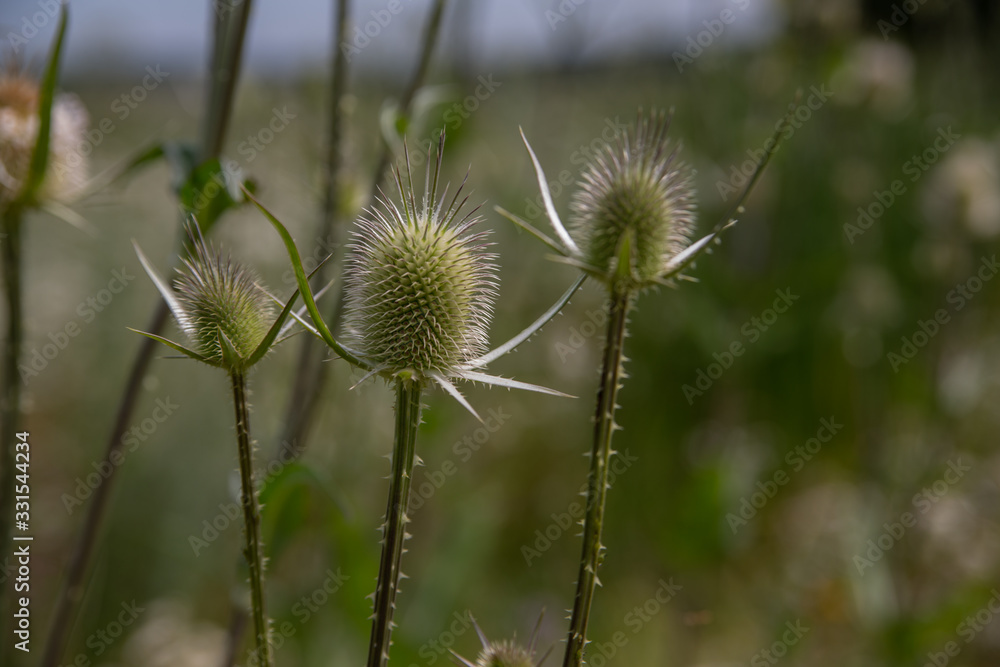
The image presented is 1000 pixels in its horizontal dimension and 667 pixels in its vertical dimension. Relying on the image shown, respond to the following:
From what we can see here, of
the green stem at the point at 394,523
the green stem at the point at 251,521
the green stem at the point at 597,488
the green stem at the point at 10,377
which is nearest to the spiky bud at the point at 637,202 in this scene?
the green stem at the point at 597,488

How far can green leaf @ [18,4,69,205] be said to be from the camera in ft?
3.30

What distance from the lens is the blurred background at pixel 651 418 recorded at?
2.41 metres

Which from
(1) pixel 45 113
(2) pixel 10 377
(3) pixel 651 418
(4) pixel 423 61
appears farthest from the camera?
(3) pixel 651 418

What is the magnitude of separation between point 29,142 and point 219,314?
888 millimetres

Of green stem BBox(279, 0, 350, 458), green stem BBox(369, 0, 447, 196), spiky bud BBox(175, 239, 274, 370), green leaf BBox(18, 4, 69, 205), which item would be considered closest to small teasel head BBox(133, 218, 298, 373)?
spiky bud BBox(175, 239, 274, 370)

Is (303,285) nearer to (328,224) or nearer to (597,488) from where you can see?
(597,488)

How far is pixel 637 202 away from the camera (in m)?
0.93

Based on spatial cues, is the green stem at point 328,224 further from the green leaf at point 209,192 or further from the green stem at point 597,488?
the green stem at point 597,488

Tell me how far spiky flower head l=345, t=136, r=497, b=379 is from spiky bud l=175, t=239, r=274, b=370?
12cm

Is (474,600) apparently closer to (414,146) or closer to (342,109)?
(414,146)

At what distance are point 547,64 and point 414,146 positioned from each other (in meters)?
1.95

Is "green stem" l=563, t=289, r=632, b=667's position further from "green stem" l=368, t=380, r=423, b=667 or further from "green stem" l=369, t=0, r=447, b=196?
"green stem" l=369, t=0, r=447, b=196

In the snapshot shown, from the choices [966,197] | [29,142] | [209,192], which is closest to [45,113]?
[209,192]

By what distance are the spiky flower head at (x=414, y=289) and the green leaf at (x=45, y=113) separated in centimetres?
50
